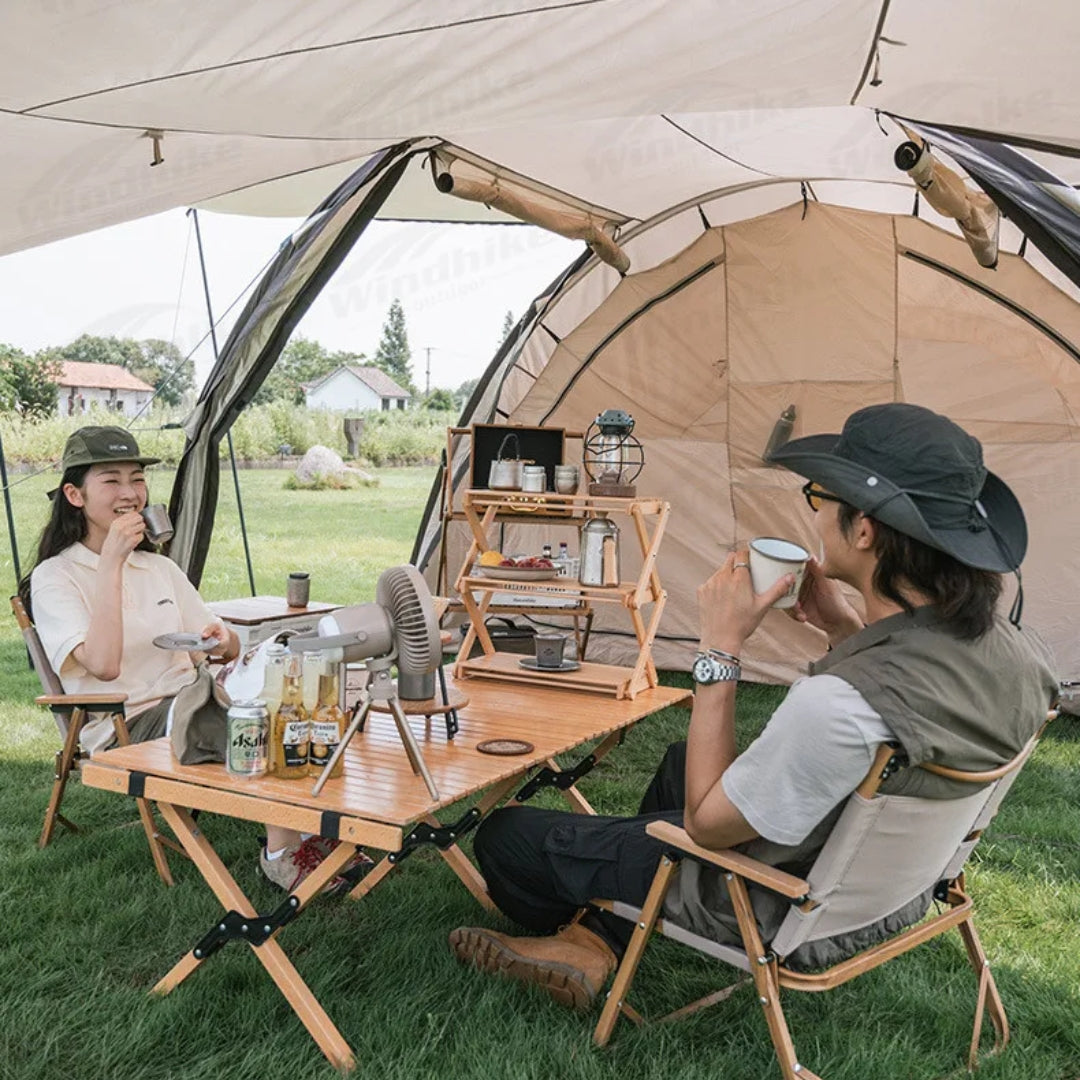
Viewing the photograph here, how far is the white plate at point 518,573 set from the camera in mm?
4031

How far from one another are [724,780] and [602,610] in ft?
13.8

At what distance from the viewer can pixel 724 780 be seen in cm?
201

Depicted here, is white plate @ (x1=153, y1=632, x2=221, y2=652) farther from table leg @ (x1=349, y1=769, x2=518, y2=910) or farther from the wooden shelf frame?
the wooden shelf frame

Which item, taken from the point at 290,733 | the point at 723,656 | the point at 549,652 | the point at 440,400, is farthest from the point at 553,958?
the point at 440,400

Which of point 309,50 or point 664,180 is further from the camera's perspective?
point 664,180

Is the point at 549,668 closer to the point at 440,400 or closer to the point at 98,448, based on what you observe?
the point at 98,448

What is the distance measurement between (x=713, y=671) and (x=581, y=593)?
1.82m

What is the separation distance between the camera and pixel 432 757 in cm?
269

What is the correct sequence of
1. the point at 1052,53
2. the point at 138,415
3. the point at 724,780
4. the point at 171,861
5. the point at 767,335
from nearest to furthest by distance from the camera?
1. the point at 724,780
2. the point at 1052,53
3. the point at 171,861
4. the point at 138,415
5. the point at 767,335

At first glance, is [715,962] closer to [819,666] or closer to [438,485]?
[819,666]

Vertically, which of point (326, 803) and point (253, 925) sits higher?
point (326, 803)

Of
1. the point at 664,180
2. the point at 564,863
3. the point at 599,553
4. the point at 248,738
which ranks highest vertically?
the point at 664,180

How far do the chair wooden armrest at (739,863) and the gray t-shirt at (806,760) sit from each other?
0.08 meters

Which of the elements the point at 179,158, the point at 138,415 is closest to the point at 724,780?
the point at 179,158
